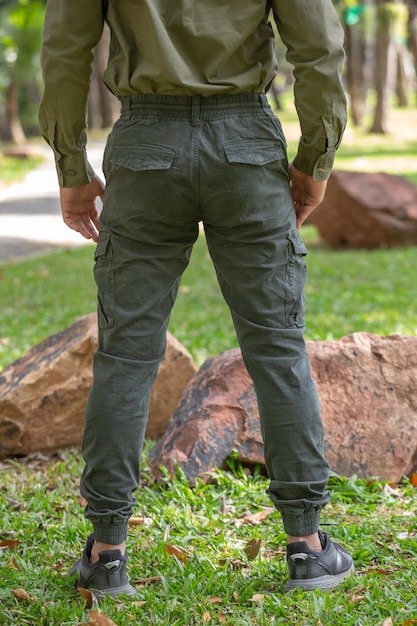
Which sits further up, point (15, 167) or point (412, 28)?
point (412, 28)

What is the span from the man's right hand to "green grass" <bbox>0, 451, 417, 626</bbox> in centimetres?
108

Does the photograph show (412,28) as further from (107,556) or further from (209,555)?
(107,556)

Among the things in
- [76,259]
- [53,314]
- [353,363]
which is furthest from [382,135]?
[353,363]

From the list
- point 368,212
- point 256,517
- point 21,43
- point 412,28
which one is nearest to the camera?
point 256,517

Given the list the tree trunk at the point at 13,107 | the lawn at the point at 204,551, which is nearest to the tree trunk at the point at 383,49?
the tree trunk at the point at 13,107

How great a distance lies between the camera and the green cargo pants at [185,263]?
8.11 feet

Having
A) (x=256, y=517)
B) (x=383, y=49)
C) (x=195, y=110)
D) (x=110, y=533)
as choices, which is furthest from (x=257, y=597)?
(x=383, y=49)

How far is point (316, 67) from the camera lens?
2.41m

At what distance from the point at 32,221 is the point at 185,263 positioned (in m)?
10.7

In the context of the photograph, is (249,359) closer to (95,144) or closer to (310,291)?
(310,291)

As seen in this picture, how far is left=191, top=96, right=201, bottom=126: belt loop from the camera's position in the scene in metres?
2.45

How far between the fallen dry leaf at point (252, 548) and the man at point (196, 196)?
10.4 inches

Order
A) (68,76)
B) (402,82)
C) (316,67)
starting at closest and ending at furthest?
1. (316,67)
2. (68,76)
3. (402,82)

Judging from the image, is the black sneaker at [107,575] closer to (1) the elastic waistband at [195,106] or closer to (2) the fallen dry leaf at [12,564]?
(2) the fallen dry leaf at [12,564]
